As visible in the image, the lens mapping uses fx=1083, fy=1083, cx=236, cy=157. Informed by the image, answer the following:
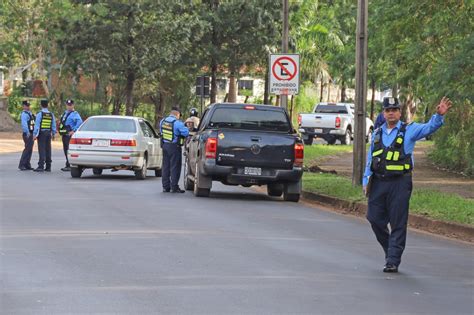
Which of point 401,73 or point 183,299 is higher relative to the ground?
point 401,73

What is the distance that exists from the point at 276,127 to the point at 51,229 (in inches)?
312

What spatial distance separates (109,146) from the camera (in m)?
24.9

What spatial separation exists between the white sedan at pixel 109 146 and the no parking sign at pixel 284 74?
4573mm

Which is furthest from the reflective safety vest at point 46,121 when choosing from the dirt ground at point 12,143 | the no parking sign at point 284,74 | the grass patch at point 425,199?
the dirt ground at point 12,143

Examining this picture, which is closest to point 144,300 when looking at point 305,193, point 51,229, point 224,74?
point 51,229

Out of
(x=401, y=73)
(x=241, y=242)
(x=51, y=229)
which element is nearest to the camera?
(x=241, y=242)

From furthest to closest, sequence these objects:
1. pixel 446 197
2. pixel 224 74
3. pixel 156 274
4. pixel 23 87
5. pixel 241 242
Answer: pixel 23 87 → pixel 224 74 → pixel 446 197 → pixel 241 242 → pixel 156 274

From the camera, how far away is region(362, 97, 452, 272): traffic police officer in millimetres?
11461

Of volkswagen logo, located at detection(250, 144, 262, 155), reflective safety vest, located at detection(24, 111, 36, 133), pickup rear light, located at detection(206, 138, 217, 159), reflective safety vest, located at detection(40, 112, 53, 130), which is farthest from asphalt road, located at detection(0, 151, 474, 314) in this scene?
reflective safety vest, located at detection(24, 111, 36, 133)

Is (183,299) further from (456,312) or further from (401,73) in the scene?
(401,73)

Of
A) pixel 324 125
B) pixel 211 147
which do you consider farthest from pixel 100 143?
pixel 324 125

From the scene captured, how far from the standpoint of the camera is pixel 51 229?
14367 millimetres

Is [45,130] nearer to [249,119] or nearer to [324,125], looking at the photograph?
[249,119]

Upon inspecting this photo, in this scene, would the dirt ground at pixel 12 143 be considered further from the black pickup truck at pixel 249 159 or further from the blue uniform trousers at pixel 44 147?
the black pickup truck at pixel 249 159
